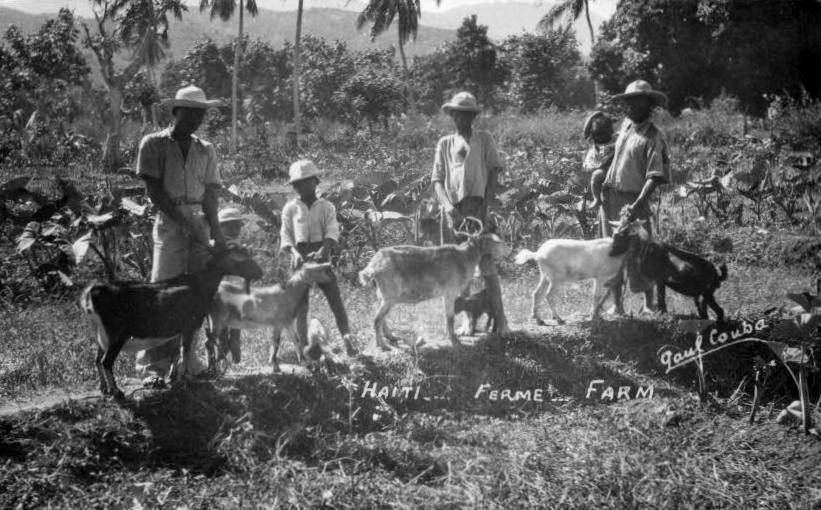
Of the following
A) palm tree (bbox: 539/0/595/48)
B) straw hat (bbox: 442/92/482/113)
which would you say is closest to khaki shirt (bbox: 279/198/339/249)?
straw hat (bbox: 442/92/482/113)

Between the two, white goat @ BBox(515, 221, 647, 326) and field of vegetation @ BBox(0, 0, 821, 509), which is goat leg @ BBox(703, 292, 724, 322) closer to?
field of vegetation @ BBox(0, 0, 821, 509)

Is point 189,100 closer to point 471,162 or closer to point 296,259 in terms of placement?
point 296,259

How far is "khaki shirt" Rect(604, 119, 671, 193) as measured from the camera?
6715 mm

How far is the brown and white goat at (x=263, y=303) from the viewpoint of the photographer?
19.5 feet

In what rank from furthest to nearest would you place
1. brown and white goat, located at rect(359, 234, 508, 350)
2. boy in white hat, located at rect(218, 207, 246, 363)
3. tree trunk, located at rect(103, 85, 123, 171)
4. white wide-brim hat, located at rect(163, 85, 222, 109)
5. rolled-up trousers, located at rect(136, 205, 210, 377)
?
1. tree trunk, located at rect(103, 85, 123, 171)
2. boy in white hat, located at rect(218, 207, 246, 363)
3. brown and white goat, located at rect(359, 234, 508, 350)
4. rolled-up trousers, located at rect(136, 205, 210, 377)
5. white wide-brim hat, located at rect(163, 85, 222, 109)

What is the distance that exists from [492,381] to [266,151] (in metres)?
22.6

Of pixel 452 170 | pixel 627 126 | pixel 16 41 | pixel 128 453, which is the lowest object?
pixel 128 453

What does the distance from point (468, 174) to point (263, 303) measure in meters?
2.36

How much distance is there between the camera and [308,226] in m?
6.30

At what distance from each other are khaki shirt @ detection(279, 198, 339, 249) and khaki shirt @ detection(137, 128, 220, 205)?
0.83m

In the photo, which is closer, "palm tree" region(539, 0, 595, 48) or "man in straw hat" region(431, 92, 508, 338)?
"man in straw hat" region(431, 92, 508, 338)

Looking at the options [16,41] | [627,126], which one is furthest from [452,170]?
[16,41]

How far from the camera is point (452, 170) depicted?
686 cm

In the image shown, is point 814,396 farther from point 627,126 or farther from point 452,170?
point 452,170
